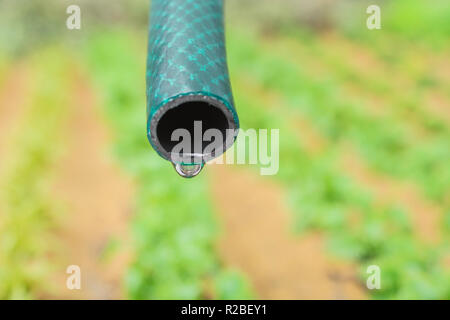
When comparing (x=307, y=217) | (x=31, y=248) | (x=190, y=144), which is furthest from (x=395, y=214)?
(x=190, y=144)

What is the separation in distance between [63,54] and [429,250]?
11.9 metres

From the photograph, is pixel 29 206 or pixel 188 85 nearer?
pixel 188 85

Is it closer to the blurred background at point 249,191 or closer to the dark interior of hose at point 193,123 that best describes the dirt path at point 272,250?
the blurred background at point 249,191

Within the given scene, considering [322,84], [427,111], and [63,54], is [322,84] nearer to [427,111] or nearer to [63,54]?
[427,111]

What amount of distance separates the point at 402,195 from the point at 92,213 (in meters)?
3.61

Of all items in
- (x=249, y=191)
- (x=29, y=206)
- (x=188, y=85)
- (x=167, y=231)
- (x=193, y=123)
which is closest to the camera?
(x=188, y=85)

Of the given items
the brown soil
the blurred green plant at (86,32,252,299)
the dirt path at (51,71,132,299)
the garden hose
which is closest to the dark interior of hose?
the garden hose

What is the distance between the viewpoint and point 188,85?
1507mm

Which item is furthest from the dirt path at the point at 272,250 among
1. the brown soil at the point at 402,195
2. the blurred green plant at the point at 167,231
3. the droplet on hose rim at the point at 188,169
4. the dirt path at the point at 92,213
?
the droplet on hose rim at the point at 188,169

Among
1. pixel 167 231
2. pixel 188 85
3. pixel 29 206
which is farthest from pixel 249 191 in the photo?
pixel 188 85

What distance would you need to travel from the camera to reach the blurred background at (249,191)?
13.9 ft

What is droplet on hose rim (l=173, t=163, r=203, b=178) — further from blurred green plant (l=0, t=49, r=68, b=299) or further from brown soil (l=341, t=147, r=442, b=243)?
brown soil (l=341, t=147, r=442, b=243)

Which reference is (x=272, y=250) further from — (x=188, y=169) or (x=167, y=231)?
(x=188, y=169)

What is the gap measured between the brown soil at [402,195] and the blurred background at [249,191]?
2 cm
